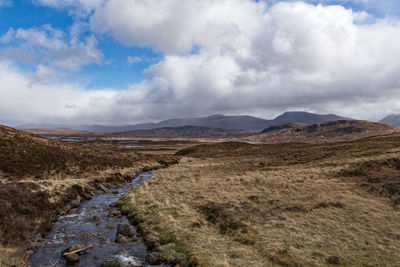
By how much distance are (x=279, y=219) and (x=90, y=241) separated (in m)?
15.8

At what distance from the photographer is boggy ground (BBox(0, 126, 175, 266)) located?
55.8ft

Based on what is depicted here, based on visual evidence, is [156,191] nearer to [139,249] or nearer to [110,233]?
[110,233]

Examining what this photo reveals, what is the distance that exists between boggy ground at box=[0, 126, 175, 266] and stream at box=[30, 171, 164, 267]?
102 centimetres

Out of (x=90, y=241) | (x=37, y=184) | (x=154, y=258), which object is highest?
(x=37, y=184)

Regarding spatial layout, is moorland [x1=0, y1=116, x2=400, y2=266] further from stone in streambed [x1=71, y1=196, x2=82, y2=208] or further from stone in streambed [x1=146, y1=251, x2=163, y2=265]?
stone in streambed [x1=146, y1=251, x2=163, y2=265]

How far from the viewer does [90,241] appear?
18.3m

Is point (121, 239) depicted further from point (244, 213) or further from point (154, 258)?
point (244, 213)

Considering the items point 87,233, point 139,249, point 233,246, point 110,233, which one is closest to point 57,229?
point 87,233

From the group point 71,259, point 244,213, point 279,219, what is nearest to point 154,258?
point 71,259

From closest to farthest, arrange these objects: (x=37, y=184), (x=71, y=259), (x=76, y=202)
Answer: (x=71, y=259) → (x=76, y=202) → (x=37, y=184)

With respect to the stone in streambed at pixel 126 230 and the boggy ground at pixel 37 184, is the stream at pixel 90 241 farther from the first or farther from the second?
the boggy ground at pixel 37 184

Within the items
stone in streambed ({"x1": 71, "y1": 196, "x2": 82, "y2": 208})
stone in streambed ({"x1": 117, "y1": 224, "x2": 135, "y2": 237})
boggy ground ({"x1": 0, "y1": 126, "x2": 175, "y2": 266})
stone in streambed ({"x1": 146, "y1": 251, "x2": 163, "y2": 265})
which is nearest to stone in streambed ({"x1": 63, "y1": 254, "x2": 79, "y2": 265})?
boggy ground ({"x1": 0, "y1": 126, "x2": 175, "y2": 266})

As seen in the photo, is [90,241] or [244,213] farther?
[244,213]

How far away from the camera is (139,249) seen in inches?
674
